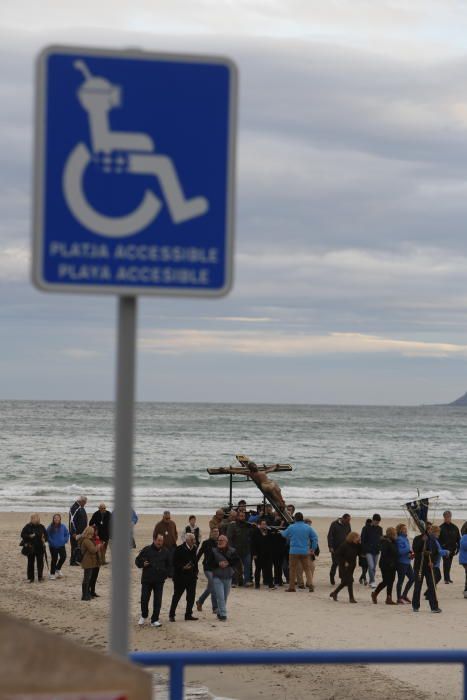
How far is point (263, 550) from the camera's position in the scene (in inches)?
786

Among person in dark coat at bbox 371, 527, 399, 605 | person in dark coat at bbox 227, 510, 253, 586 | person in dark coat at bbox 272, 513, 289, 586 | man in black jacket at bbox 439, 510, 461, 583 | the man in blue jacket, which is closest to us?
person in dark coat at bbox 371, 527, 399, 605

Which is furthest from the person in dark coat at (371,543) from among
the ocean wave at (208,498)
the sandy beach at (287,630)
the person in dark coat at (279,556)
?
the ocean wave at (208,498)

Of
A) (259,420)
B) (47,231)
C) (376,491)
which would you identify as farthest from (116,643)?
(259,420)

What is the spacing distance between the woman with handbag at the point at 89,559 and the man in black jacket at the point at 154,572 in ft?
6.38

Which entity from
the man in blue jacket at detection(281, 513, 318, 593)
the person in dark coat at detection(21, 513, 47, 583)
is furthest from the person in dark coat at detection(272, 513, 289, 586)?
the person in dark coat at detection(21, 513, 47, 583)

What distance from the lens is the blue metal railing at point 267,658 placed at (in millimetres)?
3502

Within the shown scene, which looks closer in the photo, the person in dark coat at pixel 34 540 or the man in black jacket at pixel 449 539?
the person in dark coat at pixel 34 540

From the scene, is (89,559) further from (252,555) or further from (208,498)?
(208,498)

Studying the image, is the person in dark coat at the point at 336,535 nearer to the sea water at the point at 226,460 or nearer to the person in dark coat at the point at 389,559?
the person in dark coat at the point at 389,559

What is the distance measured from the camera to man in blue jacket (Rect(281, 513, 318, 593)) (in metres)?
19.3

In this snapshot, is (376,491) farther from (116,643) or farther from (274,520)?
(116,643)

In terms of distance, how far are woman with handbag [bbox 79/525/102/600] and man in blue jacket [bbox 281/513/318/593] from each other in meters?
3.55

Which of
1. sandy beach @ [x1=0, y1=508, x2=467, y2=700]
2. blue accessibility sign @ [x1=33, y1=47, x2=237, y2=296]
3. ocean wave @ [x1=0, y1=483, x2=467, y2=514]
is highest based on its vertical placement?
blue accessibility sign @ [x1=33, y1=47, x2=237, y2=296]

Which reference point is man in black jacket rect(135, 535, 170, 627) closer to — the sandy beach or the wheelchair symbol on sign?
the sandy beach
